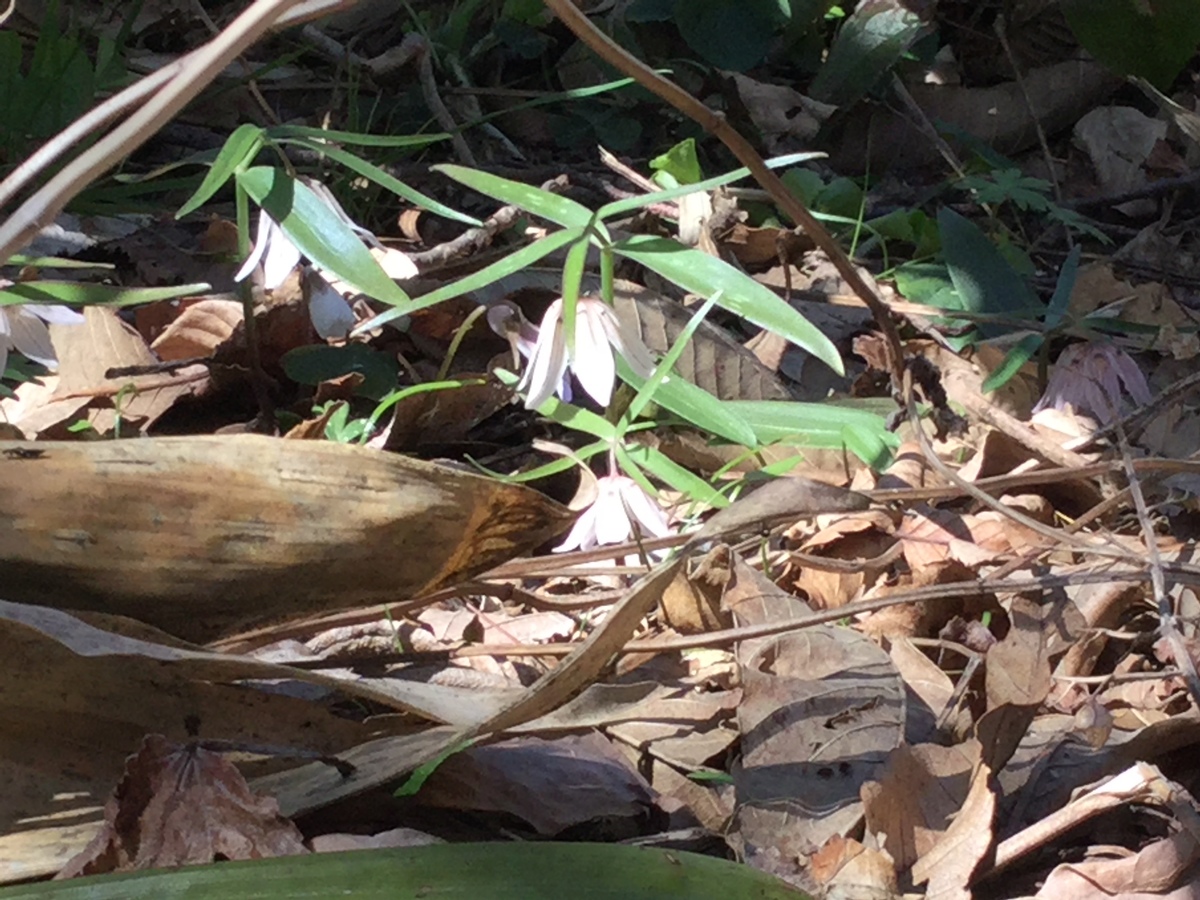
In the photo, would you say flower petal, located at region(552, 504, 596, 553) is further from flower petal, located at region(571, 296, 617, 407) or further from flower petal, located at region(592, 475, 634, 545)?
flower petal, located at region(571, 296, 617, 407)

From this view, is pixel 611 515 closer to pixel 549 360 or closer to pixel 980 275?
pixel 549 360

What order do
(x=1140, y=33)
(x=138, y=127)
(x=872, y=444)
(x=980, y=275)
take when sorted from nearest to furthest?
(x=138, y=127) < (x=872, y=444) < (x=980, y=275) < (x=1140, y=33)

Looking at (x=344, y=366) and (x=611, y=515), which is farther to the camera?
(x=344, y=366)

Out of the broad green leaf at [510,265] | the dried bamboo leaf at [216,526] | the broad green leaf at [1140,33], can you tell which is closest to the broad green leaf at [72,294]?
the broad green leaf at [510,265]

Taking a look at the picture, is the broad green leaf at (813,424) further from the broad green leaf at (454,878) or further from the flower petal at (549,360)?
the broad green leaf at (454,878)

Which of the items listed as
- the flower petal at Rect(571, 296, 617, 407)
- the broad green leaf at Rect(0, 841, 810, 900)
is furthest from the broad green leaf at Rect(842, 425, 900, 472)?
the broad green leaf at Rect(0, 841, 810, 900)

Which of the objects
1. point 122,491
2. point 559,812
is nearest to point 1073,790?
point 559,812

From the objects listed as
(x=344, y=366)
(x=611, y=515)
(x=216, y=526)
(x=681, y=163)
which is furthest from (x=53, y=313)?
(x=681, y=163)
